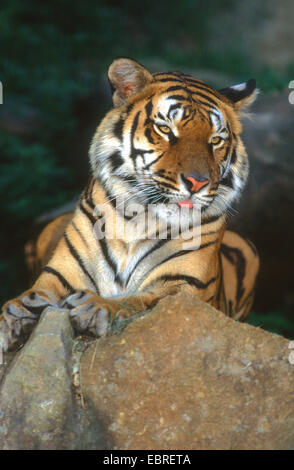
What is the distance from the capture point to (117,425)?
2139 mm

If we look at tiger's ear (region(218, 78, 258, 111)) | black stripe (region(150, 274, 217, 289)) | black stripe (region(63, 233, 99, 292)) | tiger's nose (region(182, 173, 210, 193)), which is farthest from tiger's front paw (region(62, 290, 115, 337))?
tiger's ear (region(218, 78, 258, 111))

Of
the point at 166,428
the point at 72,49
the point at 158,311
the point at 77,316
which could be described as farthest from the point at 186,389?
the point at 72,49

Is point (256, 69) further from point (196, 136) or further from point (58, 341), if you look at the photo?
point (58, 341)

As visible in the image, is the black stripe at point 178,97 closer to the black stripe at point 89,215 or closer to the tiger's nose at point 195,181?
the tiger's nose at point 195,181

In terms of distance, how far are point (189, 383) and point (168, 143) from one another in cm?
100

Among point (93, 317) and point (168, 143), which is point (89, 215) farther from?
point (93, 317)

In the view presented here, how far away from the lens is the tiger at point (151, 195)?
8.25 ft

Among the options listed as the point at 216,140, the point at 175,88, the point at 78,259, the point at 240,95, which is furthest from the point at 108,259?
the point at 240,95

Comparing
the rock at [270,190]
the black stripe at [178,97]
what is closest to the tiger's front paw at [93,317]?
the black stripe at [178,97]

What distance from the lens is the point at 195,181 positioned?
2445 millimetres

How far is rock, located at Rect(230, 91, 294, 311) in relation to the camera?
195 inches

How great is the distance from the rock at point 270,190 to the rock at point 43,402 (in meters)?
2.93

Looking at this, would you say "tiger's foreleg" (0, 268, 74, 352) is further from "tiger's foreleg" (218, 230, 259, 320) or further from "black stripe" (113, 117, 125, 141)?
"tiger's foreleg" (218, 230, 259, 320)

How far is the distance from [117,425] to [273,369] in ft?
1.96
